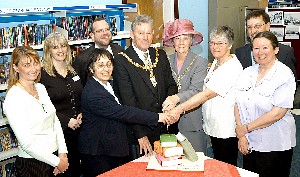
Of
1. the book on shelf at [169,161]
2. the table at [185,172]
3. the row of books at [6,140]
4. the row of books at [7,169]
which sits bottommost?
the row of books at [7,169]

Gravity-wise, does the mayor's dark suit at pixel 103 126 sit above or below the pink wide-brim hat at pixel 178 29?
below

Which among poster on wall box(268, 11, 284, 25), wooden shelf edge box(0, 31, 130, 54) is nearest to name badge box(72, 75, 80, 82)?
wooden shelf edge box(0, 31, 130, 54)

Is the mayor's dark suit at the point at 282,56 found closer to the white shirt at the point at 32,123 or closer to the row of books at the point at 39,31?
the white shirt at the point at 32,123

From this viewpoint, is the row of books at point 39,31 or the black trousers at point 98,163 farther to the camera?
the row of books at point 39,31

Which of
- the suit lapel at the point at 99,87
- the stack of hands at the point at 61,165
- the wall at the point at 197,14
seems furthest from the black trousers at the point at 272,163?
the wall at the point at 197,14

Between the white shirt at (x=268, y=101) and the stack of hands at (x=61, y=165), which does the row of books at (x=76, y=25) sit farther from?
the white shirt at (x=268, y=101)

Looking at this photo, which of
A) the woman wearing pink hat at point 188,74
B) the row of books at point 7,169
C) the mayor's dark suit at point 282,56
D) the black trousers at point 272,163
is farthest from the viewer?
the row of books at point 7,169

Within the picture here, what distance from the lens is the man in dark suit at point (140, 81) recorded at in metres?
3.07

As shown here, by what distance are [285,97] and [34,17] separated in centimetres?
321

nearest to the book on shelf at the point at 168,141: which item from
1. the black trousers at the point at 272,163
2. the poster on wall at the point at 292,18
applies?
the black trousers at the point at 272,163

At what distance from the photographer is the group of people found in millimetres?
2953

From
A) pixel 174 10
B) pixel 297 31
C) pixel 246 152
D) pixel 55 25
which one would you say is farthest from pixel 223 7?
pixel 246 152

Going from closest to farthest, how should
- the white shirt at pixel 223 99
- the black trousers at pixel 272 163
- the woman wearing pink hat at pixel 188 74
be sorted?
the black trousers at pixel 272 163 → the white shirt at pixel 223 99 → the woman wearing pink hat at pixel 188 74

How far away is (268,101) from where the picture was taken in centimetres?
306
